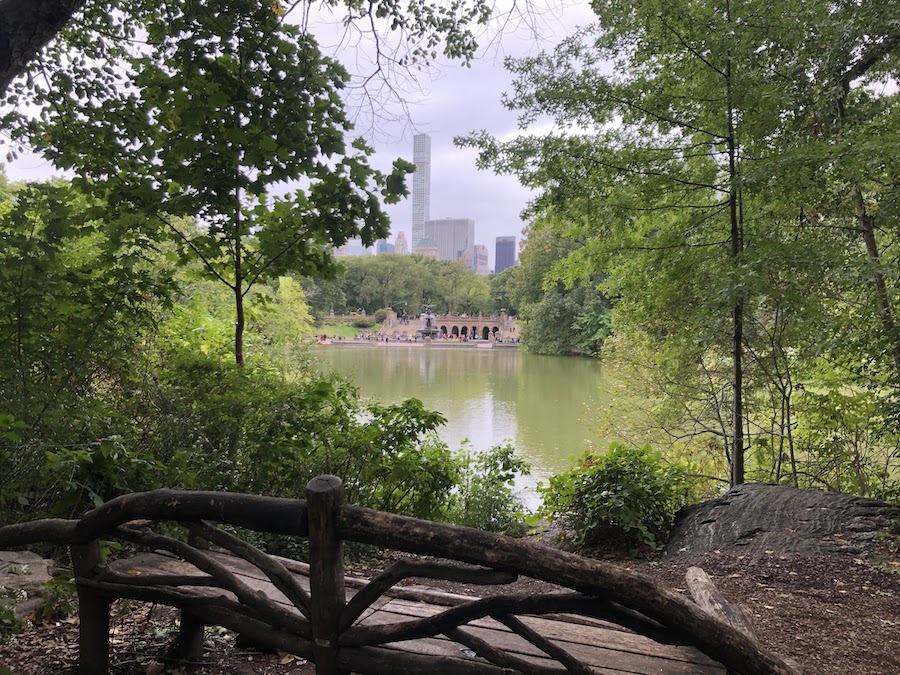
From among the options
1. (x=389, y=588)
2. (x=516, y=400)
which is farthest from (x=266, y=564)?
(x=516, y=400)

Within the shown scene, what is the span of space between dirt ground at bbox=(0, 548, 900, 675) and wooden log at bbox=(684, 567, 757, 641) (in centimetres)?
29

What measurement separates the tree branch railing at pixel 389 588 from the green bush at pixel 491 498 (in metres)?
4.15

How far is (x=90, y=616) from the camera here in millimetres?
1751

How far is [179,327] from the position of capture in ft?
18.7

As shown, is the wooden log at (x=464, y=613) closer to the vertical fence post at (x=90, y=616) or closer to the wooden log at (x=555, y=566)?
the wooden log at (x=555, y=566)

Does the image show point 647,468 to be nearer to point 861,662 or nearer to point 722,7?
point 861,662

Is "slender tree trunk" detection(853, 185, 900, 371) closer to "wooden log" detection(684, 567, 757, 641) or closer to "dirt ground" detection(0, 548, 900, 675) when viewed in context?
"dirt ground" detection(0, 548, 900, 675)

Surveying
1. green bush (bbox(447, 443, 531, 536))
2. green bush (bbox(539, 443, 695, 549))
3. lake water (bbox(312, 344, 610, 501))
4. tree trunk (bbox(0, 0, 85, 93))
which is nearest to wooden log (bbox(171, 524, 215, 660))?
tree trunk (bbox(0, 0, 85, 93))

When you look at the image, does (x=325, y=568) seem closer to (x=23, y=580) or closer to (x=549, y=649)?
(x=549, y=649)

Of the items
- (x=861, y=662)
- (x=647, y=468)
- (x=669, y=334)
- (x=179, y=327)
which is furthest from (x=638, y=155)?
(x=179, y=327)

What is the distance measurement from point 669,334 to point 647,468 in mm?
1667

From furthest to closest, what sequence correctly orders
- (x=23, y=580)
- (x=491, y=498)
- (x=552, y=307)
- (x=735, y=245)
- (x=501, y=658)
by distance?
1. (x=552, y=307)
2. (x=491, y=498)
3. (x=735, y=245)
4. (x=23, y=580)
5. (x=501, y=658)

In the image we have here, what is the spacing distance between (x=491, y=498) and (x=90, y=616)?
15.2 ft

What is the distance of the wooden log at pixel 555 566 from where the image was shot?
1.29 m
